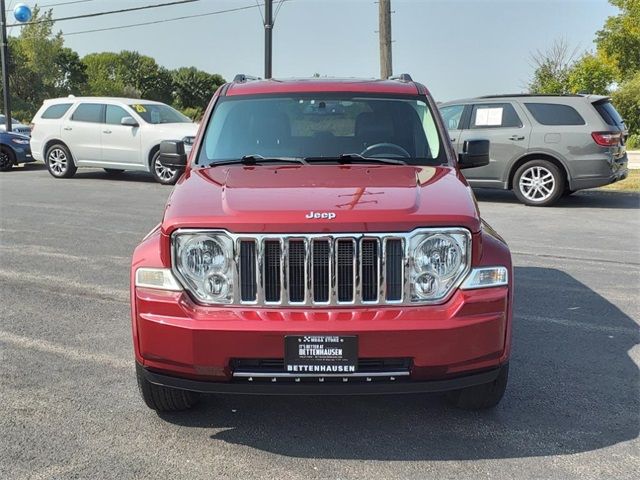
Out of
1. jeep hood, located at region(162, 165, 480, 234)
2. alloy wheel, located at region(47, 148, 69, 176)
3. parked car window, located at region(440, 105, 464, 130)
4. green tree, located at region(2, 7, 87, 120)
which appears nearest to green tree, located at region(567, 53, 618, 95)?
parked car window, located at region(440, 105, 464, 130)

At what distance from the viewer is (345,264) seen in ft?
10.7

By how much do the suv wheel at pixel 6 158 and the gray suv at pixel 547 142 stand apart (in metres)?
11.9

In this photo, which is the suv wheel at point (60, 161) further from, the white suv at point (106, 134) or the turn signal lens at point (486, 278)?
the turn signal lens at point (486, 278)

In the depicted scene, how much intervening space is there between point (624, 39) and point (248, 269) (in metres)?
49.0

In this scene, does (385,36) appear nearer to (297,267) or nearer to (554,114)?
(554,114)

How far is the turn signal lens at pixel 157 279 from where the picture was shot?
3.31 metres

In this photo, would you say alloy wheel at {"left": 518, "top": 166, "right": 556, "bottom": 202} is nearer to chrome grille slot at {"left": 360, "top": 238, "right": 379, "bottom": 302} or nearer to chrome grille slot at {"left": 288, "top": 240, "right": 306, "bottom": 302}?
chrome grille slot at {"left": 360, "top": 238, "right": 379, "bottom": 302}

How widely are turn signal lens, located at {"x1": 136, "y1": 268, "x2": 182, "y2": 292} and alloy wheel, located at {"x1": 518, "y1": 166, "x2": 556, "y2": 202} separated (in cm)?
979

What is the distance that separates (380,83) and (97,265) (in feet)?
12.7

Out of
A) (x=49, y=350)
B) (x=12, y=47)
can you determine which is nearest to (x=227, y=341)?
(x=49, y=350)

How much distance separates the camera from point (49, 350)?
4832mm

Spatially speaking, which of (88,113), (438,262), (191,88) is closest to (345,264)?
(438,262)

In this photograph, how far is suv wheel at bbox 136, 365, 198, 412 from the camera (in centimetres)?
359

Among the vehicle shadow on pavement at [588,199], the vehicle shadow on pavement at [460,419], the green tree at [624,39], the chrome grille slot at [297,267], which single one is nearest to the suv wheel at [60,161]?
the vehicle shadow on pavement at [588,199]
